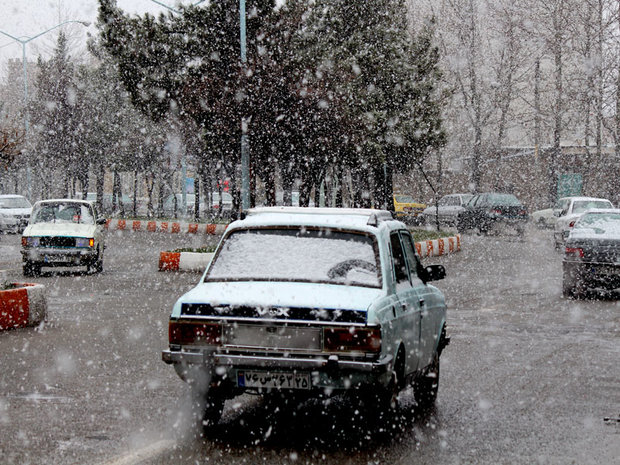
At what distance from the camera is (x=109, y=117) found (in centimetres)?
5475

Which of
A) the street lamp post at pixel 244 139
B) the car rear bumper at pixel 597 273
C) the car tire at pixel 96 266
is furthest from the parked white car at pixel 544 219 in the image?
the car rear bumper at pixel 597 273

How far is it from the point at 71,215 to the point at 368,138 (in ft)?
41.9

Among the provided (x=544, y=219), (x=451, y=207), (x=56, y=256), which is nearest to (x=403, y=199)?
(x=544, y=219)

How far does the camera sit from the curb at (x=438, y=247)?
25.8 metres

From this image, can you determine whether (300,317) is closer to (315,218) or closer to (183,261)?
(315,218)

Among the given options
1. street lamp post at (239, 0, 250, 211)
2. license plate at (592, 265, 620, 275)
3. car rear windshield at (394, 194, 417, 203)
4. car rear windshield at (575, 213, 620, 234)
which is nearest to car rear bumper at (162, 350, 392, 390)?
license plate at (592, 265, 620, 275)

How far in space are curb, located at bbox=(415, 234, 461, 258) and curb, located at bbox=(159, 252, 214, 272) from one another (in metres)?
6.00

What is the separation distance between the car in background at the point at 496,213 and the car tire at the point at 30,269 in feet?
70.7

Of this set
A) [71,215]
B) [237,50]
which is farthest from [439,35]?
[71,215]

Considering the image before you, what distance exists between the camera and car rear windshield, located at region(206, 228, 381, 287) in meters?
6.29

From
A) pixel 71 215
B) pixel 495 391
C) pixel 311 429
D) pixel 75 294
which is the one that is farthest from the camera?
pixel 71 215

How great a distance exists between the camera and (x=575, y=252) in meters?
16.0

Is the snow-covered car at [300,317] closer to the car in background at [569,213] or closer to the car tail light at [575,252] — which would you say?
the car tail light at [575,252]

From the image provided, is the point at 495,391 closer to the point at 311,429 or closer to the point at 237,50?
the point at 311,429
